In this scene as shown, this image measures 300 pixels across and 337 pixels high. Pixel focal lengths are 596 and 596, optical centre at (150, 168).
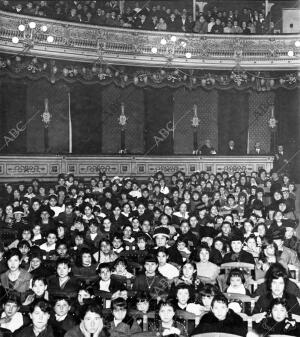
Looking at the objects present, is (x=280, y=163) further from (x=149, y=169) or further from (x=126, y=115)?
(x=126, y=115)

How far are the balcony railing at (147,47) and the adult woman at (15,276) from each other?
32.1ft

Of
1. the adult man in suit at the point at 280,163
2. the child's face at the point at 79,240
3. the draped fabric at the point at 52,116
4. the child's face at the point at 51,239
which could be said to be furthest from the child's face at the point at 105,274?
the adult man in suit at the point at 280,163

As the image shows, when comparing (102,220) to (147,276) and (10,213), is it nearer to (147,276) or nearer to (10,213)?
(10,213)

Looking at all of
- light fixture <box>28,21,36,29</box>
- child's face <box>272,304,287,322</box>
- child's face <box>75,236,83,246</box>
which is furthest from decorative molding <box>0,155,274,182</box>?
child's face <box>272,304,287,322</box>

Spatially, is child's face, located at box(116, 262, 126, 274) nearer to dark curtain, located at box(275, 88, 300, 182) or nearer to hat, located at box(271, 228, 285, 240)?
hat, located at box(271, 228, 285, 240)

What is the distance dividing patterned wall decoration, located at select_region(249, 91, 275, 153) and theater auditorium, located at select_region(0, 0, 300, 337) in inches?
2.2

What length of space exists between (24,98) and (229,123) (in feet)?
26.3

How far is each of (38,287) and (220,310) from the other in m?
2.48

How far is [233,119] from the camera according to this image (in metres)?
23.2

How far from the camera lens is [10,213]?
12422 millimetres

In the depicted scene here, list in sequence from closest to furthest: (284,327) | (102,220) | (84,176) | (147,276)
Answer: (284,327)
(147,276)
(102,220)
(84,176)

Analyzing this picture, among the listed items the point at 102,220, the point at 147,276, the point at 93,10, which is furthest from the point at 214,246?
the point at 93,10

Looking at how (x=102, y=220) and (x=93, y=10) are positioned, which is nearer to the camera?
(x=102, y=220)

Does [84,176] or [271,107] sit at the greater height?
[271,107]
